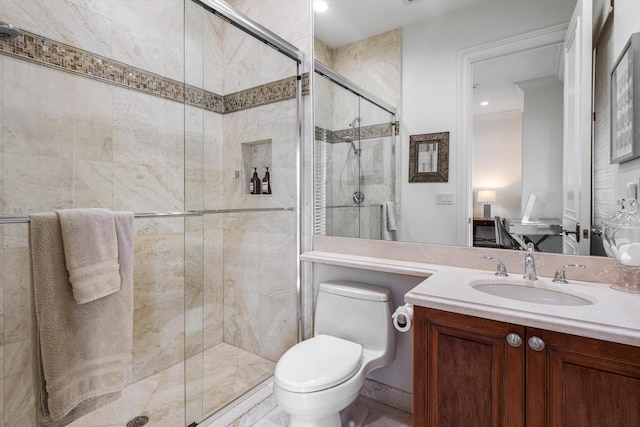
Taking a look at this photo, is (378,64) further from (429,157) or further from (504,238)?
(504,238)

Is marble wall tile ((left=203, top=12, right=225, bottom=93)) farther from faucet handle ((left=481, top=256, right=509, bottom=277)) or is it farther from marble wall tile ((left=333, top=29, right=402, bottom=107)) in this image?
faucet handle ((left=481, top=256, right=509, bottom=277))

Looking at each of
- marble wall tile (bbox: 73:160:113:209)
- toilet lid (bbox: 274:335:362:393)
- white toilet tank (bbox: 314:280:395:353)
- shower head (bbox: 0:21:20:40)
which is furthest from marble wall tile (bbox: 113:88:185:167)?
toilet lid (bbox: 274:335:362:393)

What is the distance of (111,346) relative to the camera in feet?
4.12

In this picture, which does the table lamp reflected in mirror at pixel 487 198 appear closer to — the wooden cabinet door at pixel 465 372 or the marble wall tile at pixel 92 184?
the wooden cabinet door at pixel 465 372

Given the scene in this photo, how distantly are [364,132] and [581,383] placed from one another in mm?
1407

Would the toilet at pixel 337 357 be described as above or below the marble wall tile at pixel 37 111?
below

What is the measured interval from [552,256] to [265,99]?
1.69 m

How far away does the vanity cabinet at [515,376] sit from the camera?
2.76 feet

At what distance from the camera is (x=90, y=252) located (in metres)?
1.19

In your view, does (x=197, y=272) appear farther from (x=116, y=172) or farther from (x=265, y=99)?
(x=265, y=99)

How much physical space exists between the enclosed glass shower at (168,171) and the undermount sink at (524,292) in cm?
111

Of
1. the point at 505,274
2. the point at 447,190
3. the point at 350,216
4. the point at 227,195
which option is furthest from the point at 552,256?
the point at 227,195

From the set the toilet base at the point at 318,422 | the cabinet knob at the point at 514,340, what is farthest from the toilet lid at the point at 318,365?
the cabinet knob at the point at 514,340

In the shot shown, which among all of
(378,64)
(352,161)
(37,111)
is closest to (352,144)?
(352,161)
